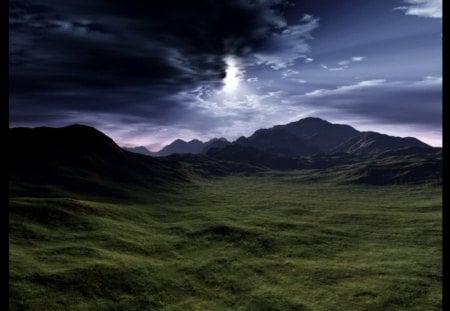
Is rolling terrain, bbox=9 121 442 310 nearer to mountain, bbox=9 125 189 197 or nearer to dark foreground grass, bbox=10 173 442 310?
dark foreground grass, bbox=10 173 442 310

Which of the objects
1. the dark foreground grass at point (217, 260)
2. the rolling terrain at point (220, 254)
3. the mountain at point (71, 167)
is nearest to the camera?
the dark foreground grass at point (217, 260)

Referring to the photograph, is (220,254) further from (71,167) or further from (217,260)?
(71,167)

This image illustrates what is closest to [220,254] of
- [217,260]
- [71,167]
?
[217,260]

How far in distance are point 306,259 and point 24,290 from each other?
43.1 metres

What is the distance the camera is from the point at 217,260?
2282 inches

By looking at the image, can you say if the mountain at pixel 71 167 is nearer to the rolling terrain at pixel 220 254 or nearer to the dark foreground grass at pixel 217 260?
the rolling terrain at pixel 220 254

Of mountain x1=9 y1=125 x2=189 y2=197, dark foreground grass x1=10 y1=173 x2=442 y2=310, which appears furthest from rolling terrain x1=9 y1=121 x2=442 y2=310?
mountain x1=9 y1=125 x2=189 y2=197

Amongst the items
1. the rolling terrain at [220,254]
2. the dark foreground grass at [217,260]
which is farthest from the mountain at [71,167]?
the dark foreground grass at [217,260]

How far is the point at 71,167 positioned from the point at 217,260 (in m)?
120

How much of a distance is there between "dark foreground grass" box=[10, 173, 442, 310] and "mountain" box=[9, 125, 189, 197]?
51.4 meters

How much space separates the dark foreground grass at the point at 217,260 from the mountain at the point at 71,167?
5144 centimetres

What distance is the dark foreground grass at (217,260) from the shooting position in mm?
42688

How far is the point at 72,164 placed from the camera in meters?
160
